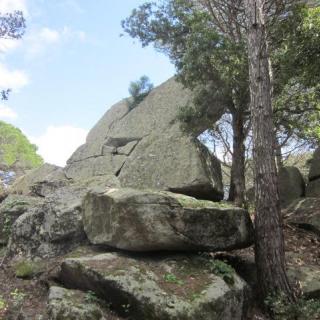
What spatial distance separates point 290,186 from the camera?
14883mm

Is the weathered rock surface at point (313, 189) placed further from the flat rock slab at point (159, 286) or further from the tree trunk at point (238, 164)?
the flat rock slab at point (159, 286)

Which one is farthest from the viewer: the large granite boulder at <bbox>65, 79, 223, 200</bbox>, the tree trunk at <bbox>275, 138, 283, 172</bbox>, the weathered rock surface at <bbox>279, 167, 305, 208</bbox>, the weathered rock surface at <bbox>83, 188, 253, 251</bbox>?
the tree trunk at <bbox>275, 138, 283, 172</bbox>

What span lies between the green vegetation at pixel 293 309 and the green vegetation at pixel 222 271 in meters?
0.86

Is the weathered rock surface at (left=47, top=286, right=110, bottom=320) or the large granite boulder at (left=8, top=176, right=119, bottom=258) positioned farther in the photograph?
the large granite boulder at (left=8, top=176, right=119, bottom=258)

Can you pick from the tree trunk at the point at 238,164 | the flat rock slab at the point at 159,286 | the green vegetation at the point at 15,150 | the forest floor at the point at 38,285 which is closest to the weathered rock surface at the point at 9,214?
the forest floor at the point at 38,285

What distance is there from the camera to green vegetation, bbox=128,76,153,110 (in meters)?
22.3

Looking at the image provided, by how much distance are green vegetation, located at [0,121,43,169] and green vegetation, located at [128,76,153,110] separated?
17064mm

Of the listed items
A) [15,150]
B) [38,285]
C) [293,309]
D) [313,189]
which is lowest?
[293,309]

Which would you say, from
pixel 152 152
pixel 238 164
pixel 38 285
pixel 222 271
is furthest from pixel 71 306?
pixel 152 152

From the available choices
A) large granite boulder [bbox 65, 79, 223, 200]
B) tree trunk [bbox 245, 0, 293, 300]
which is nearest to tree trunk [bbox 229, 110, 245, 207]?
large granite boulder [bbox 65, 79, 223, 200]

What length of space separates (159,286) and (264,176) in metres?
3.14

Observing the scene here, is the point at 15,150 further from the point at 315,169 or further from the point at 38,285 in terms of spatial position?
the point at 38,285

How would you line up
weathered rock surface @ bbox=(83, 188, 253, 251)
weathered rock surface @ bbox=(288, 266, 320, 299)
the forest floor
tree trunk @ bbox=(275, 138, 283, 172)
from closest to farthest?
1. the forest floor
2. weathered rock surface @ bbox=(83, 188, 253, 251)
3. weathered rock surface @ bbox=(288, 266, 320, 299)
4. tree trunk @ bbox=(275, 138, 283, 172)

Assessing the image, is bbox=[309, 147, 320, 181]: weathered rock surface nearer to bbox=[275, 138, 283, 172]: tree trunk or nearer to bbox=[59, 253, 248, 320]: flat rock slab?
bbox=[275, 138, 283, 172]: tree trunk
